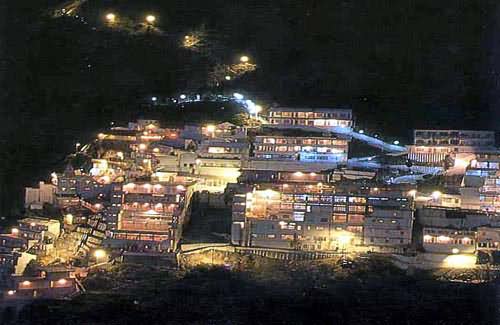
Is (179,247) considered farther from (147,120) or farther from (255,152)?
(147,120)

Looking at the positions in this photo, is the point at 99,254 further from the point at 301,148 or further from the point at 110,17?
the point at 110,17

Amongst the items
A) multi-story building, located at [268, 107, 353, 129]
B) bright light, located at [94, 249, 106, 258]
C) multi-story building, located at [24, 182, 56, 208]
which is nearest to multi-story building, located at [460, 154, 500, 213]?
multi-story building, located at [268, 107, 353, 129]

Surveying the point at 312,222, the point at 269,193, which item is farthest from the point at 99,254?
the point at 312,222

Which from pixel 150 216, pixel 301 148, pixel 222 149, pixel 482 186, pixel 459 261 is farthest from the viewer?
pixel 301 148

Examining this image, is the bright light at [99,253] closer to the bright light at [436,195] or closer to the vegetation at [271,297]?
the vegetation at [271,297]

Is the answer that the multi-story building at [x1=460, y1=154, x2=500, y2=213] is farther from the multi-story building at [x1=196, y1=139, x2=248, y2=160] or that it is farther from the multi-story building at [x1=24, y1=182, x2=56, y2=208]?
the multi-story building at [x1=24, y1=182, x2=56, y2=208]

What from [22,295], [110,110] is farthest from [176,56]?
[22,295]
